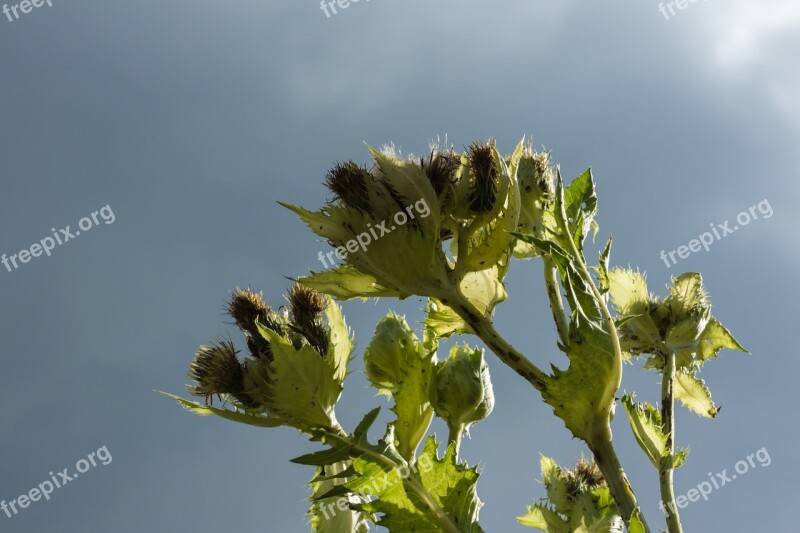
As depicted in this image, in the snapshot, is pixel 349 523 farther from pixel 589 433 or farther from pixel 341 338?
pixel 589 433

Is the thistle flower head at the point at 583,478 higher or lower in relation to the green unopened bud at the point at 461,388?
lower

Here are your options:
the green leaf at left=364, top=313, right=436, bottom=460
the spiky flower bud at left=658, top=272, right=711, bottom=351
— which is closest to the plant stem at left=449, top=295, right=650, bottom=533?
the green leaf at left=364, top=313, right=436, bottom=460

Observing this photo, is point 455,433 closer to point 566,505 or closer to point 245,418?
point 245,418

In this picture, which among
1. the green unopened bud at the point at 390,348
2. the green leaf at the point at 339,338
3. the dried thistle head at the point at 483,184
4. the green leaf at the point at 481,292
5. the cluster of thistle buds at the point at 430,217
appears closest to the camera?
the cluster of thistle buds at the point at 430,217

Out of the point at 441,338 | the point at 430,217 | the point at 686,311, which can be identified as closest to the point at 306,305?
the point at 441,338

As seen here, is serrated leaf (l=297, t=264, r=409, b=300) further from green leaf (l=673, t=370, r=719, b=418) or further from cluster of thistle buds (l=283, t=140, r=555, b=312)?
green leaf (l=673, t=370, r=719, b=418)

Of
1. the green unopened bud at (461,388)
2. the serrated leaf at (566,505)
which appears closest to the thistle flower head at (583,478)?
the serrated leaf at (566,505)

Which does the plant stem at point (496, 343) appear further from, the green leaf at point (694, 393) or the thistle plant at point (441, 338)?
the green leaf at point (694, 393)

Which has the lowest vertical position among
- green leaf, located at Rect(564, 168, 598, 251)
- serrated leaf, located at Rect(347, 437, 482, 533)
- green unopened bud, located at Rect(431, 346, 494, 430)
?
serrated leaf, located at Rect(347, 437, 482, 533)
